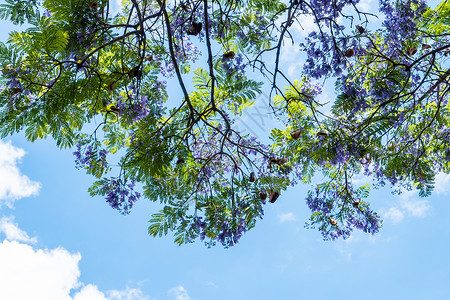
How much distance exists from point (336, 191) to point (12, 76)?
3882mm

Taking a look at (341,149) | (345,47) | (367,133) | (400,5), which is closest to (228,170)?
(341,149)

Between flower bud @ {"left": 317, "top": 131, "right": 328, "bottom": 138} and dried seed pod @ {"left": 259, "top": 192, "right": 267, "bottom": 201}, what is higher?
flower bud @ {"left": 317, "top": 131, "right": 328, "bottom": 138}

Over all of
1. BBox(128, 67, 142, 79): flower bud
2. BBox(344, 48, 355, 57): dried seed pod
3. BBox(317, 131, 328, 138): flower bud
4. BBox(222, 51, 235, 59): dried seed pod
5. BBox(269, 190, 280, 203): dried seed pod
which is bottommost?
BBox(269, 190, 280, 203): dried seed pod

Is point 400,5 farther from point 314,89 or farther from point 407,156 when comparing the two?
point 407,156

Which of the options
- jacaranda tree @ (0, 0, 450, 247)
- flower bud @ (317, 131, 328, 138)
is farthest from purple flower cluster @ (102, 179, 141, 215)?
flower bud @ (317, 131, 328, 138)

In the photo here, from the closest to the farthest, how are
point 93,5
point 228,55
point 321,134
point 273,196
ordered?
point 93,5, point 273,196, point 228,55, point 321,134

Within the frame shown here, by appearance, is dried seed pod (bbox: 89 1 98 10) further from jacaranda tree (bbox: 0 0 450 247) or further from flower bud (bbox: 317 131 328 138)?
flower bud (bbox: 317 131 328 138)

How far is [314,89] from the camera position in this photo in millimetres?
4449

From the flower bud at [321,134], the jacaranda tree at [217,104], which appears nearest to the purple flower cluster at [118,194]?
the jacaranda tree at [217,104]

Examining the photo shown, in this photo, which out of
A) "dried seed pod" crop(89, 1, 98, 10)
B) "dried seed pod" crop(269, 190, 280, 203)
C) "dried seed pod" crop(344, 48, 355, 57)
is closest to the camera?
"dried seed pod" crop(89, 1, 98, 10)

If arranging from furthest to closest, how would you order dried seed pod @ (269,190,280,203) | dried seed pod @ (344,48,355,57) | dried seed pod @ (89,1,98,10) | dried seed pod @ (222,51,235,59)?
dried seed pod @ (344,48,355,57), dried seed pod @ (222,51,235,59), dried seed pod @ (269,190,280,203), dried seed pod @ (89,1,98,10)

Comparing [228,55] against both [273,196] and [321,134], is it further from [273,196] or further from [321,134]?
[273,196]

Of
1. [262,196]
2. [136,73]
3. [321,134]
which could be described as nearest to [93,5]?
[136,73]

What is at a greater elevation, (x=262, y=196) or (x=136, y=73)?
(x=136, y=73)
